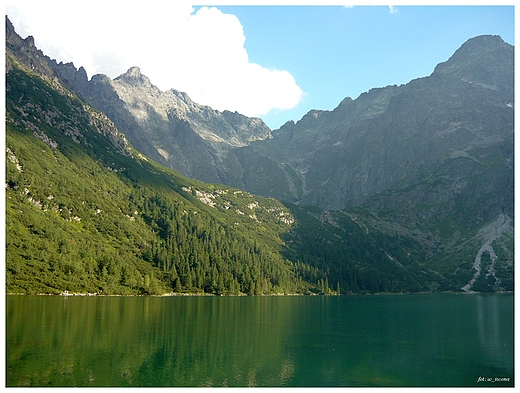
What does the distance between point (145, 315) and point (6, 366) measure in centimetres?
6076

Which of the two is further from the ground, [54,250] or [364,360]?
[54,250]

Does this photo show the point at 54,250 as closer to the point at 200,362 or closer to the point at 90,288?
the point at 90,288

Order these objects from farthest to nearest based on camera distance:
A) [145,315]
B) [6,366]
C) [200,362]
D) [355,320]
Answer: [355,320], [145,315], [200,362], [6,366]

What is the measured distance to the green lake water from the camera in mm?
53406

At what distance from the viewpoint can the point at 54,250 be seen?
19462cm

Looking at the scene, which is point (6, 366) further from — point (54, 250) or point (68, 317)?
point (54, 250)

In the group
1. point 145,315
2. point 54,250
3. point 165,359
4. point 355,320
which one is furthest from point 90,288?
point 165,359

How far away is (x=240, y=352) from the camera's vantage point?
68875mm

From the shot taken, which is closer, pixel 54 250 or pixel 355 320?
pixel 355 320

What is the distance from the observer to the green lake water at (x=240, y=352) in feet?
175
